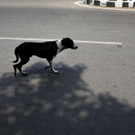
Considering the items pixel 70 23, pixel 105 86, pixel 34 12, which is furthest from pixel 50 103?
pixel 34 12

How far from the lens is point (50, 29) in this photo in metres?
8.33

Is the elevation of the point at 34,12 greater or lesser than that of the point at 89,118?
greater

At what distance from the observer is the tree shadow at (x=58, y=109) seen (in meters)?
3.26

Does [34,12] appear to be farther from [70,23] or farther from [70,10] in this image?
[70,23]

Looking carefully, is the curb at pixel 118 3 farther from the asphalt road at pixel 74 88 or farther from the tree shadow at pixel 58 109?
the tree shadow at pixel 58 109

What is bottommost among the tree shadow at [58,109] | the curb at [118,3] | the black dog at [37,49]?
the tree shadow at [58,109]

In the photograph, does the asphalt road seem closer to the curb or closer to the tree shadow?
the tree shadow

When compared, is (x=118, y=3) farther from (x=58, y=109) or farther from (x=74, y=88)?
(x=58, y=109)

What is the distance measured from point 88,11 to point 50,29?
397 centimetres

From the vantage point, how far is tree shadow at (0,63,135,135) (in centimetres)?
326

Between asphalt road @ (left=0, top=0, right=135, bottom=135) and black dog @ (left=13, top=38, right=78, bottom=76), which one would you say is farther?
black dog @ (left=13, top=38, right=78, bottom=76)

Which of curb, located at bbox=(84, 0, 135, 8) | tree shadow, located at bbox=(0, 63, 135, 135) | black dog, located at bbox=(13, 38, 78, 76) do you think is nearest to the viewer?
tree shadow, located at bbox=(0, 63, 135, 135)

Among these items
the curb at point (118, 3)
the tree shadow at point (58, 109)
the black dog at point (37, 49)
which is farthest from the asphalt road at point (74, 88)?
the curb at point (118, 3)

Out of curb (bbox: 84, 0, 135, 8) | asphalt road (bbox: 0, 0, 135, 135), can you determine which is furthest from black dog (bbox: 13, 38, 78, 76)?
curb (bbox: 84, 0, 135, 8)
